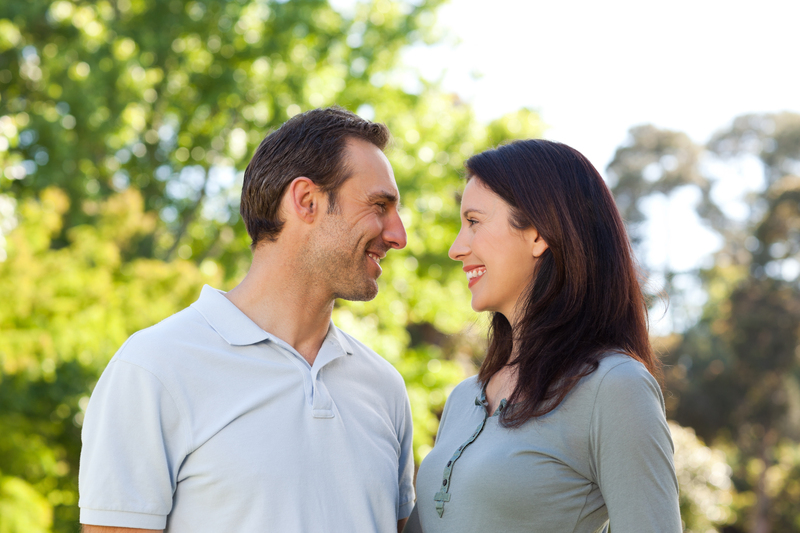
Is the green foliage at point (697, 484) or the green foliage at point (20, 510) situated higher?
the green foliage at point (20, 510)

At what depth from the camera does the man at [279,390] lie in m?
1.71

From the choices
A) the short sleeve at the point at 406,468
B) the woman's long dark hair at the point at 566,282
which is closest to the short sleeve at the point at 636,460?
the woman's long dark hair at the point at 566,282

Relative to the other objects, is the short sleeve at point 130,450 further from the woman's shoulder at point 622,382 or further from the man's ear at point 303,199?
the woman's shoulder at point 622,382

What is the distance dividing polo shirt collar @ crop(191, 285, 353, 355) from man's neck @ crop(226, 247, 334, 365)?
56 millimetres

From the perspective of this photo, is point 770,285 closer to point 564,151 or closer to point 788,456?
point 788,456

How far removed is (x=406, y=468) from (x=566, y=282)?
0.88 meters

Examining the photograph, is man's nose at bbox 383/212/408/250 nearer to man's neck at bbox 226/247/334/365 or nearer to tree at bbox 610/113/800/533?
man's neck at bbox 226/247/334/365

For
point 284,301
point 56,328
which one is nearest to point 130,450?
point 284,301

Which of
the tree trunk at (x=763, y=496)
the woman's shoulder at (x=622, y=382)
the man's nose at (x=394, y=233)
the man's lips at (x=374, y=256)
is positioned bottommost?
the tree trunk at (x=763, y=496)

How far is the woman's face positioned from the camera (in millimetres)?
2043

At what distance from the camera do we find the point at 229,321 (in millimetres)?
2006

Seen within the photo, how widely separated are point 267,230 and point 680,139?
2991cm

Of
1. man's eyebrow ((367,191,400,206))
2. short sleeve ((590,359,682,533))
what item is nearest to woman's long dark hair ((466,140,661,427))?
short sleeve ((590,359,682,533))

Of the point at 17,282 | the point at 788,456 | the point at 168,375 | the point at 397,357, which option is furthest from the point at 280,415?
the point at 788,456
